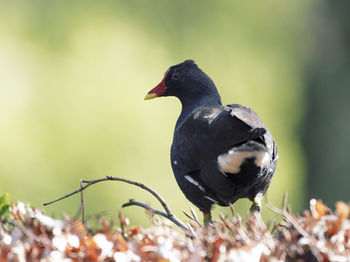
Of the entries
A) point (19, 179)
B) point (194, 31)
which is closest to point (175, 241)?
point (19, 179)

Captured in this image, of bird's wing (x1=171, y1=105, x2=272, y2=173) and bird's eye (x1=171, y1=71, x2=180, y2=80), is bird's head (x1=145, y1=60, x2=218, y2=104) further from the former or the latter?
bird's wing (x1=171, y1=105, x2=272, y2=173)

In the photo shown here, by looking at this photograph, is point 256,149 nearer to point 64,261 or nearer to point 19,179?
point 64,261

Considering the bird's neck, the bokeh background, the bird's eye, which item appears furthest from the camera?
the bokeh background

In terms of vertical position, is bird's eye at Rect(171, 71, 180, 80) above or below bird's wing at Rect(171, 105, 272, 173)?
above

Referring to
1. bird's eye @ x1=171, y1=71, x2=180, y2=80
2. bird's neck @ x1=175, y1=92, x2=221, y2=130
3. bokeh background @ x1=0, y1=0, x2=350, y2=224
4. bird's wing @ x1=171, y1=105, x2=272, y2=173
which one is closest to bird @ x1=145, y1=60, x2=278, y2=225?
bird's wing @ x1=171, y1=105, x2=272, y2=173

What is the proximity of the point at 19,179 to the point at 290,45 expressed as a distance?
28.8 ft

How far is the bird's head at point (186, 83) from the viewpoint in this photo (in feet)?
17.4

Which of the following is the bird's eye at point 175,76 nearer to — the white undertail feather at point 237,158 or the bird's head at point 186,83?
the bird's head at point 186,83

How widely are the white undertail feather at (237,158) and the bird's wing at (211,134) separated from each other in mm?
52

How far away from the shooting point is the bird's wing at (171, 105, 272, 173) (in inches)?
153

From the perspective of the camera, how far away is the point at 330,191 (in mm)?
16109

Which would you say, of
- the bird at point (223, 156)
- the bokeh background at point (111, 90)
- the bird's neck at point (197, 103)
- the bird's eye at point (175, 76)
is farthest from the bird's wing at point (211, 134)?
the bokeh background at point (111, 90)

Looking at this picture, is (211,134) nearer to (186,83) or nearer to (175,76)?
(186,83)

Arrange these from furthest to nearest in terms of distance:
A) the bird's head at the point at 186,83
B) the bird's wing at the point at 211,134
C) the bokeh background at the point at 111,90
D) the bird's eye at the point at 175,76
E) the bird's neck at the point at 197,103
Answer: the bokeh background at the point at 111,90
the bird's eye at the point at 175,76
the bird's head at the point at 186,83
the bird's neck at the point at 197,103
the bird's wing at the point at 211,134
